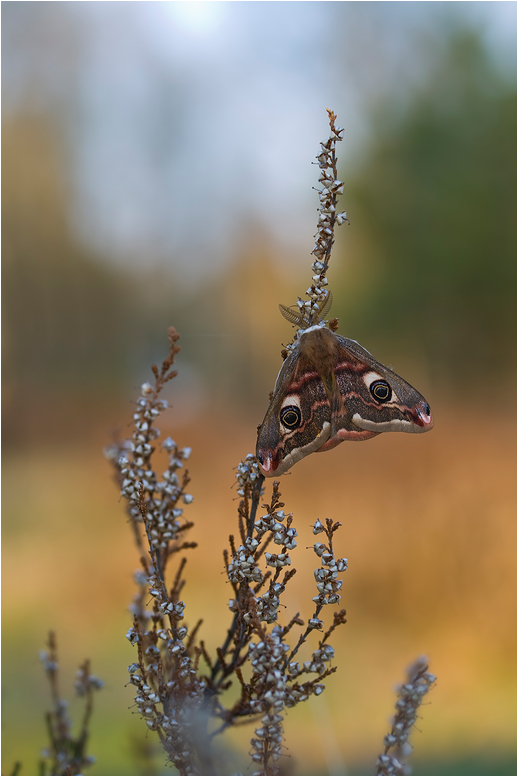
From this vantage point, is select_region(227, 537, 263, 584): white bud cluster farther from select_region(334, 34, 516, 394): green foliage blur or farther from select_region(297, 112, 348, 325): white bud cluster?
select_region(334, 34, 516, 394): green foliage blur

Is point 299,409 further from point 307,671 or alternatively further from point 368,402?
point 307,671

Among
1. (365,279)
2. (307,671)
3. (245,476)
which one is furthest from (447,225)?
(307,671)

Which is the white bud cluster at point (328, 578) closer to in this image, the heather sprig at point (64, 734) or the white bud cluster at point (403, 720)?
the white bud cluster at point (403, 720)

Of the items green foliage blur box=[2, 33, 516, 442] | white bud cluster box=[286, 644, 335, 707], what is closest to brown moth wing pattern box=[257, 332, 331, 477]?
white bud cluster box=[286, 644, 335, 707]

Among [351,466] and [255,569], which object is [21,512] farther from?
[255,569]

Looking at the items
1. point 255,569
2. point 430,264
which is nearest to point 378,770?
point 255,569

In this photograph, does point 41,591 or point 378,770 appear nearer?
point 378,770

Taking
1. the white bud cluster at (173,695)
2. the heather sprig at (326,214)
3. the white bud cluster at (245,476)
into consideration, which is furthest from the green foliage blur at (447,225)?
the white bud cluster at (173,695)
